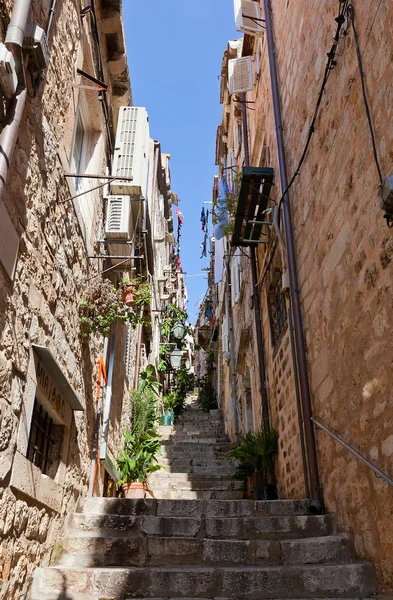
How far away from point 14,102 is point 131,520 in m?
3.42

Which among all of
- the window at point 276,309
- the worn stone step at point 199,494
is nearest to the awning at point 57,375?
the window at point 276,309

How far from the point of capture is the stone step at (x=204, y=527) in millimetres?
4262

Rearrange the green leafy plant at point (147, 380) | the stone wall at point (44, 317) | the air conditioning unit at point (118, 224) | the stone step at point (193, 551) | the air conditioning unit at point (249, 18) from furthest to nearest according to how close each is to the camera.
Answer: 1. the green leafy plant at point (147, 380)
2. the air conditioning unit at point (249, 18)
3. the air conditioning unit at point (118, 224)
4. the stone step at point (193, 551)
5. the stone wall at point (44, 317)

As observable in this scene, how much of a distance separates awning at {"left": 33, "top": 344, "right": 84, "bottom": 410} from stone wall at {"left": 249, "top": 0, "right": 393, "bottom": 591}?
7.45 feet

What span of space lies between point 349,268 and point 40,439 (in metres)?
2.79

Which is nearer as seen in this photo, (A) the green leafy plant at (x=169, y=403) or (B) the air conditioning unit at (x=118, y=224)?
(B) the air conditioning unit at (x=118, y=224)

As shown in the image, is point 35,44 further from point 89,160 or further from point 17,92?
point 89,160

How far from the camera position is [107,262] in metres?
6.73

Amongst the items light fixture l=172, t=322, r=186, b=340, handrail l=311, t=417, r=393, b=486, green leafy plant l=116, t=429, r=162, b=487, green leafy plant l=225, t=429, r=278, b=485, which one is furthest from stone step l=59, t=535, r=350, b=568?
light fixture l=172, t=322, r=186, b=340

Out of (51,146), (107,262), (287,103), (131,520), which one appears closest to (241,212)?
(287,103)

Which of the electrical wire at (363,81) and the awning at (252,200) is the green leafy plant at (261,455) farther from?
the electrical wire at (363,81)

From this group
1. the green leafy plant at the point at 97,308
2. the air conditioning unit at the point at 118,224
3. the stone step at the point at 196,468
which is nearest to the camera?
the green leafy plant at the point at 97,308

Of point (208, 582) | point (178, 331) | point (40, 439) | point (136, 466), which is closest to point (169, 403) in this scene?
point (178, 331)

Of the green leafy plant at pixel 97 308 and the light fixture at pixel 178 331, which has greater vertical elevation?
the light fixture at pixel 178 331
